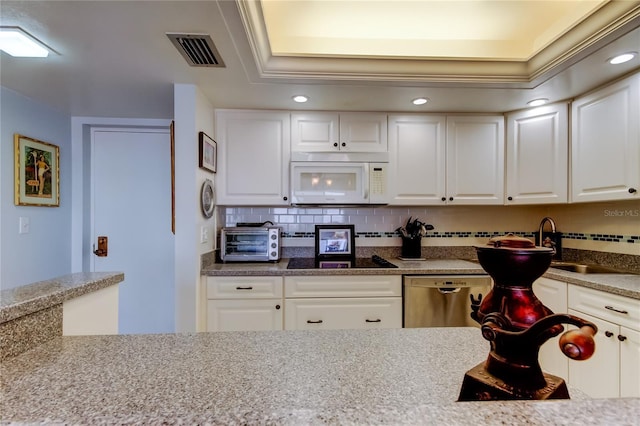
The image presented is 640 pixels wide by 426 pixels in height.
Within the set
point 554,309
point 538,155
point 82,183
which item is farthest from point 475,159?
point 82,183

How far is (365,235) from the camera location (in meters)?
2.75

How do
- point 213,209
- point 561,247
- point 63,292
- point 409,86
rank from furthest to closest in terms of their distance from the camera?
point 561,247, point 213,209, point 409,86, point 63,292

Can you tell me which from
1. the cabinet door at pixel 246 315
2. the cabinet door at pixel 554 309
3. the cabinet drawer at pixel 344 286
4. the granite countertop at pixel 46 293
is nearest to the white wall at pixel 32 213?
the cabinet door at pixel 246 315

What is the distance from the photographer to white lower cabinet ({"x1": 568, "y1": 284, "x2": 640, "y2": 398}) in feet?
4.88

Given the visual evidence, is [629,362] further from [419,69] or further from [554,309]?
[419,69]

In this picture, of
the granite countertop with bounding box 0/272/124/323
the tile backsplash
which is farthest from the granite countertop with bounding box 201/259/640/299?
the granite countertop with bounding box 0/272/124/323

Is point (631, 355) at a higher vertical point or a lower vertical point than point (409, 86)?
lower

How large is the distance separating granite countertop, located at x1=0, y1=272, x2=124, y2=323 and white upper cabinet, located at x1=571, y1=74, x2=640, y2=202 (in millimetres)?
2639

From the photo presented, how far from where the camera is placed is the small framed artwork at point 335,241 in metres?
2.56

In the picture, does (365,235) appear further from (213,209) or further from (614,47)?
(614,47)

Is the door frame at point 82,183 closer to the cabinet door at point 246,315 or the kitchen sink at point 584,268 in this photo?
the cabinet door at point 246,315

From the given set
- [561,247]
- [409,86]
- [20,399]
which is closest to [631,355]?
[561,247]

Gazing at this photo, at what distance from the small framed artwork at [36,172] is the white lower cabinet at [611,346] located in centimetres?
362

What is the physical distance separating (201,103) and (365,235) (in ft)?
5.48
